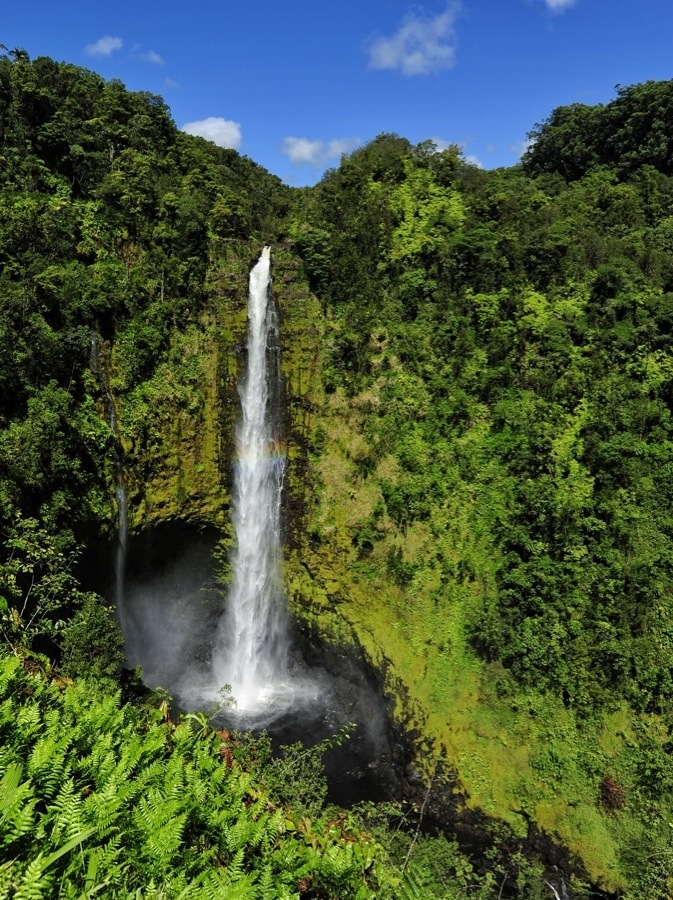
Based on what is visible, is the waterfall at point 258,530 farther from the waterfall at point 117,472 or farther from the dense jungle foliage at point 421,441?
the waterfall at point 117,472

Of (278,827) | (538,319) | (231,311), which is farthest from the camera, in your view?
(231,311)

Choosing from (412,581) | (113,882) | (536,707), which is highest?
(113,882)

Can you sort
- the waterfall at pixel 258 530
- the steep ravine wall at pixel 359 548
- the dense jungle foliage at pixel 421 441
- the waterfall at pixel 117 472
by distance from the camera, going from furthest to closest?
the waterfall at pixel 258 530
the waterfall at pixel 117 472
the steep ravine wall at pixel 359 548
the dense jungle foliage at pixel 421 441

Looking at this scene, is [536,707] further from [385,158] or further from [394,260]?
[385,158]

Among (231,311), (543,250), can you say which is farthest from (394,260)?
(231,311)

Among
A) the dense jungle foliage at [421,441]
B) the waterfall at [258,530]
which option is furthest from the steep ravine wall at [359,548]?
the waterfall at [258,530]

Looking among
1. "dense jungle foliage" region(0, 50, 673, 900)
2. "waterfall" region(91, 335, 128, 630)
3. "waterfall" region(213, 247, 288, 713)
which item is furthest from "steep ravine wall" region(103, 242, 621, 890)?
"waterfall" region(213, 247, 288, 713)
